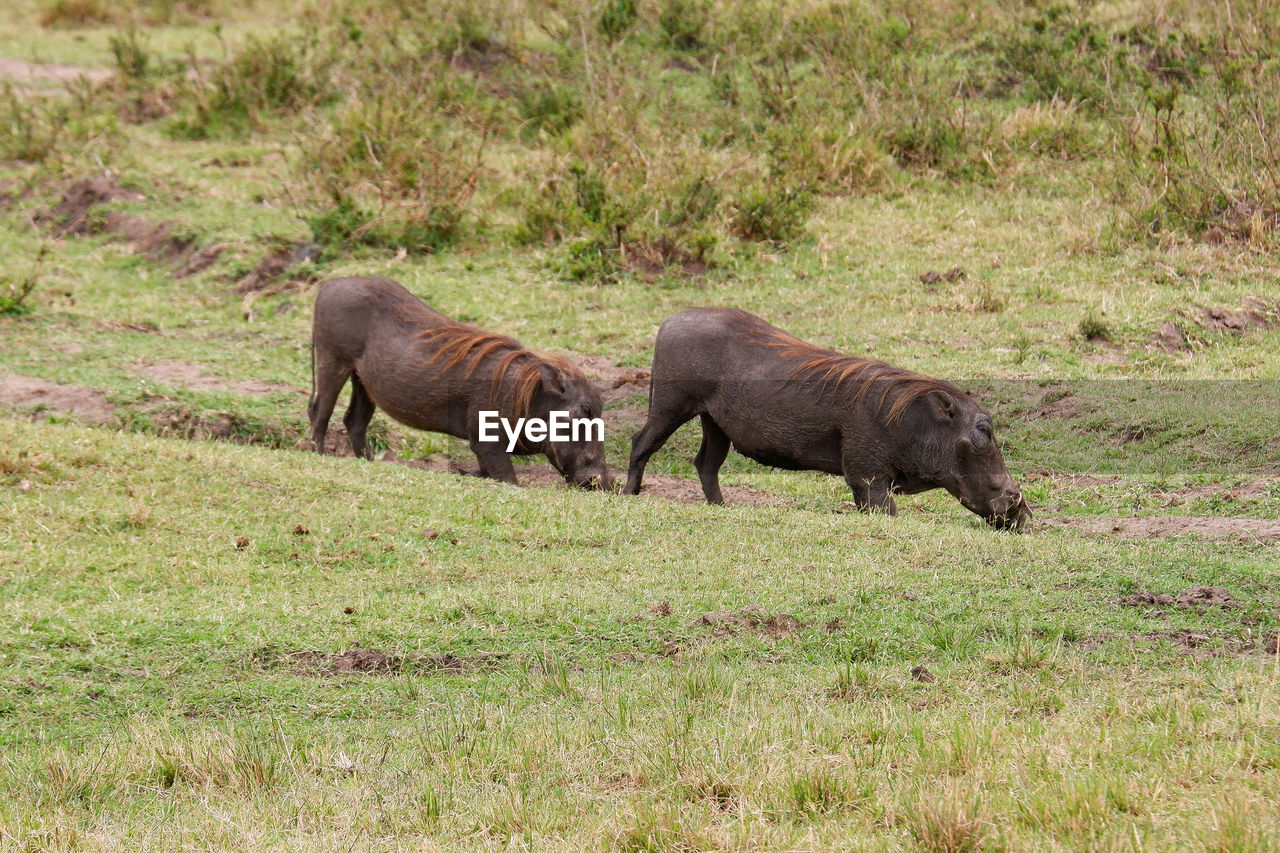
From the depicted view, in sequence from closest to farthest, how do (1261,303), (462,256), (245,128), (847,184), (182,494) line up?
(182,494), (1261,303), (462,256), (847,184), (245,128)

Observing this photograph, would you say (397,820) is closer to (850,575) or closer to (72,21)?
(850,575)

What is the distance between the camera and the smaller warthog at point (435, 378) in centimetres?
891

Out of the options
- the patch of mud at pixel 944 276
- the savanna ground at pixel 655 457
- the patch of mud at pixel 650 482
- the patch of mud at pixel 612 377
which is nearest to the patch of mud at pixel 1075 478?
the savanna ground at pixel 655 457

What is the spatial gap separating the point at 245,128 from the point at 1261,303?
1107 cm

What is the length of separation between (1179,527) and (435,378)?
447 cm

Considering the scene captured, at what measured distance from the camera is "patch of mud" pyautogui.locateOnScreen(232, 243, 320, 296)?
12.5 metres

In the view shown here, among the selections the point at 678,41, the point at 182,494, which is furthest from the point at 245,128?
the point at 182,494

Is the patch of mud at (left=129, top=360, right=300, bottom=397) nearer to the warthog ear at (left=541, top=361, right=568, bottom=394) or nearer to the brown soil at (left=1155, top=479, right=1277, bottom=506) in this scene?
the warthog ear at (left=541, top=361, right=568, bottom=394)

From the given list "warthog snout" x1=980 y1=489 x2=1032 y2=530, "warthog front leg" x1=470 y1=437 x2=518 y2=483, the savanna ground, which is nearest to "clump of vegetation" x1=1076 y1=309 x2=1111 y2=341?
the savanna ground

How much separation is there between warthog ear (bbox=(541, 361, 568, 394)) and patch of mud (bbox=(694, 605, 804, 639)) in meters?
3.42

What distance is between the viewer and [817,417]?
26.8 ft

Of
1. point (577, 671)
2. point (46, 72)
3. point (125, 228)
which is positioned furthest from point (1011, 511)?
point (46, 72)

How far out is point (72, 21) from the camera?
72.1 feet
